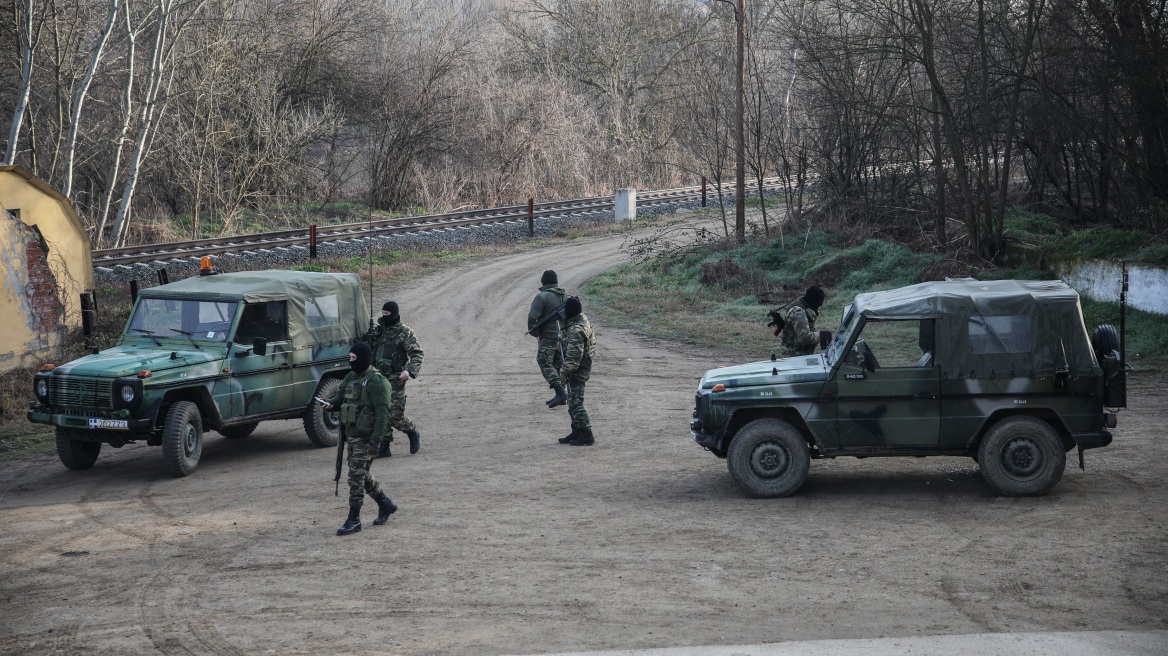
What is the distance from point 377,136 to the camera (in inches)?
1459

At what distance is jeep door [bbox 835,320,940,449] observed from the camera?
9297 millimetres

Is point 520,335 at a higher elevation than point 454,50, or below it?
below

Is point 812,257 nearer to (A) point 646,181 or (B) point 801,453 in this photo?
(B) point 801,453

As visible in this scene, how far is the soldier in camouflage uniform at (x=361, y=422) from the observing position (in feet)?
29.2

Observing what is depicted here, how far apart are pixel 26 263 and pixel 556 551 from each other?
11.8 meters

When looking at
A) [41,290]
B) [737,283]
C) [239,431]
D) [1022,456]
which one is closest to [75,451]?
[239,431]

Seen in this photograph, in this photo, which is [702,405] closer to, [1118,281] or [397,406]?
[397,406]

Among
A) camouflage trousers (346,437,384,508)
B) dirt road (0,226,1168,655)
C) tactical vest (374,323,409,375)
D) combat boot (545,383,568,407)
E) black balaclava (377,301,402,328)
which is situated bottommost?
dirt road (0,226,1168,655)

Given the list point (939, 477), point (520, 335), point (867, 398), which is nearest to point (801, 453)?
point (867, 398)

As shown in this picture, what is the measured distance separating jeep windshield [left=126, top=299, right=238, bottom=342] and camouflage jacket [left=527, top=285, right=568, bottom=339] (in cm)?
380

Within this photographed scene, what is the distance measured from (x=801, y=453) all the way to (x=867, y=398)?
776 millimetres

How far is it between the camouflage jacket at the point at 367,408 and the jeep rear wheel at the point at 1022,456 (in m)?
5.26

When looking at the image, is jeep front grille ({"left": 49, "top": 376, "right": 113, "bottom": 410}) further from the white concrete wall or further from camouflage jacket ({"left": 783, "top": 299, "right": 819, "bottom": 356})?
the white concrete wall

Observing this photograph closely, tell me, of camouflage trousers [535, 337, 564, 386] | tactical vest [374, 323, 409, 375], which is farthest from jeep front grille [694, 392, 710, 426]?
camouflage trousers [535, 337, 564, 386]
